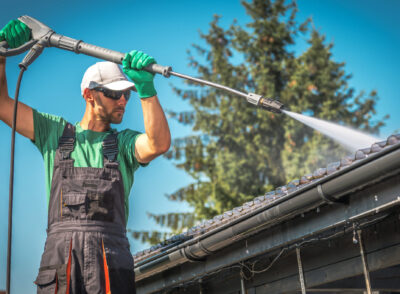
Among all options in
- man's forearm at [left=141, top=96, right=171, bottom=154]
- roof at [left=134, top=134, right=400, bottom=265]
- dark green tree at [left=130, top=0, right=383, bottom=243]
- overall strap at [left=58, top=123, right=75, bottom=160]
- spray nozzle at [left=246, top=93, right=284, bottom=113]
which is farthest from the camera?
dark green tree at [left=130, top=0, right=383, bottom=243]

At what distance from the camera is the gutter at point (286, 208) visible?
137 inches

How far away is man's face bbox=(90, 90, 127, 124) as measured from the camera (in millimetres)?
3285

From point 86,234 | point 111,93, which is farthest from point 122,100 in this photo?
point 86,234

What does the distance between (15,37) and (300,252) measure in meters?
3.15

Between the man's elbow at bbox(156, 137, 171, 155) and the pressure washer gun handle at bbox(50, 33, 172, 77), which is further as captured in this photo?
the man's elbow at bbox(156, 137, 171, 155)

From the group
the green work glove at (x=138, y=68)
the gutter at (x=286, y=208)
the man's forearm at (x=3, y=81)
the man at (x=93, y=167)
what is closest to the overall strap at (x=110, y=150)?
the man at (x=93, y=167)

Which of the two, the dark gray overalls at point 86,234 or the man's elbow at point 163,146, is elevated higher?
the man's elbow at point 163,146

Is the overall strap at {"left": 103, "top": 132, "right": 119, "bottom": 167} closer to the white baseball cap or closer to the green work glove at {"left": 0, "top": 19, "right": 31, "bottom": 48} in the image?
the white baseball cap

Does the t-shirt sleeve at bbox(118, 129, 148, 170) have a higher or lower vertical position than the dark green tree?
lower

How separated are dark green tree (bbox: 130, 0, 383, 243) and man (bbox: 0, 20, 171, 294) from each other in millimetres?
13031

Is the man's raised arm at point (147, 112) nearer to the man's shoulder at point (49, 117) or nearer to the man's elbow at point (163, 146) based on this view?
the man's elbow at point (163, 146)

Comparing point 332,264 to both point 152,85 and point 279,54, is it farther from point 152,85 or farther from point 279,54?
point 279,54

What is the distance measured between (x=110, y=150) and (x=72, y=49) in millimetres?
647

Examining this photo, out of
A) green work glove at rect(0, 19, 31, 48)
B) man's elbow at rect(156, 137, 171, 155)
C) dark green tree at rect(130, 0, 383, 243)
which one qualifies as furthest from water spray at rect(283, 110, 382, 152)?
dark green tree at rect(130, 0, 383, 243)
